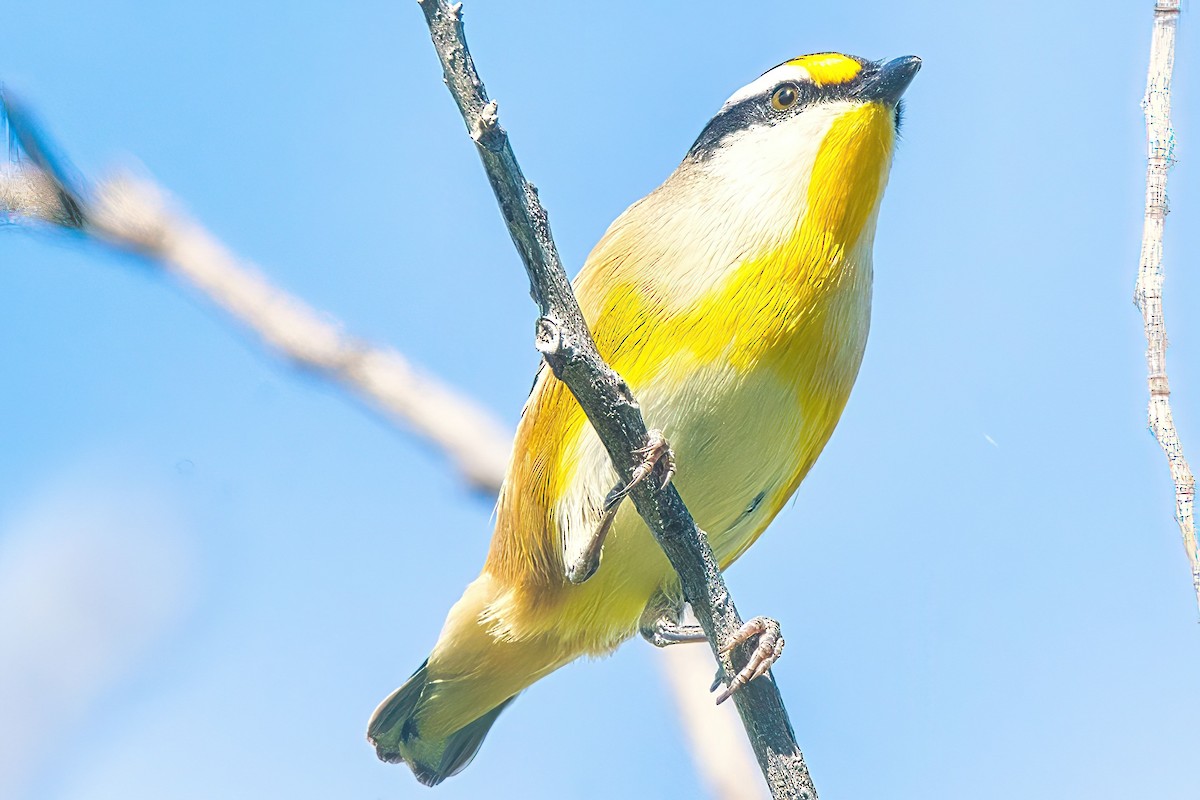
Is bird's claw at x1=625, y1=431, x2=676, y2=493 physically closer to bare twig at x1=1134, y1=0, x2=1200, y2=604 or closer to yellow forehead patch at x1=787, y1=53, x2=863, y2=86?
bare twig at x1=1134, y1=0, x2=1200, y2=604

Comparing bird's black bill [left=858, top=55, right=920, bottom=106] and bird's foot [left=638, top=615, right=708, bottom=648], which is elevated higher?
bird's black bill [left=858, top=55, right=920, bottom=106]

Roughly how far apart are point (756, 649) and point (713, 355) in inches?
32.1

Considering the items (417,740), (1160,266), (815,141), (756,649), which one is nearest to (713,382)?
(756,649)

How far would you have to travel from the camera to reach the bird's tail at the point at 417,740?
429 cm

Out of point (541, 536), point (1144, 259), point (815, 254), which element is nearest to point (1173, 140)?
point (1144, 259)

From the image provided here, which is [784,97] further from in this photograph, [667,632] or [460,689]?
[460,689]

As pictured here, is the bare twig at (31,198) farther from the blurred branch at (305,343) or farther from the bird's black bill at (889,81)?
the bird's black bill at (889,81)

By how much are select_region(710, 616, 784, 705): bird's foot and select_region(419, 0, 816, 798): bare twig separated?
0.03m

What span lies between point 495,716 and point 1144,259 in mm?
3046

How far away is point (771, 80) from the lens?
12.1ft

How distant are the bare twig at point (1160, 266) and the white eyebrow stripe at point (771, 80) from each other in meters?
1.35

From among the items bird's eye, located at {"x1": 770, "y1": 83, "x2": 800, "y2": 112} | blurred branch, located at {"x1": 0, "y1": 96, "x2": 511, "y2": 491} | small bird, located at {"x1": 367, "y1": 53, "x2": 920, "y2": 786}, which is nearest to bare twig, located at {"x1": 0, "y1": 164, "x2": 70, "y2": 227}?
blurred branch, located at {"x1": 0, "y1": 96, "x2": 511, "y2": 491}

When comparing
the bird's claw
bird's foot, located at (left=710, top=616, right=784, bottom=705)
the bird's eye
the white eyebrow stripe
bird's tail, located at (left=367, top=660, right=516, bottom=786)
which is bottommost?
bird's foot, located at (left=710, top=616, right=784, bottom=705)

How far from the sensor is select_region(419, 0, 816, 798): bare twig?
2.28 m
